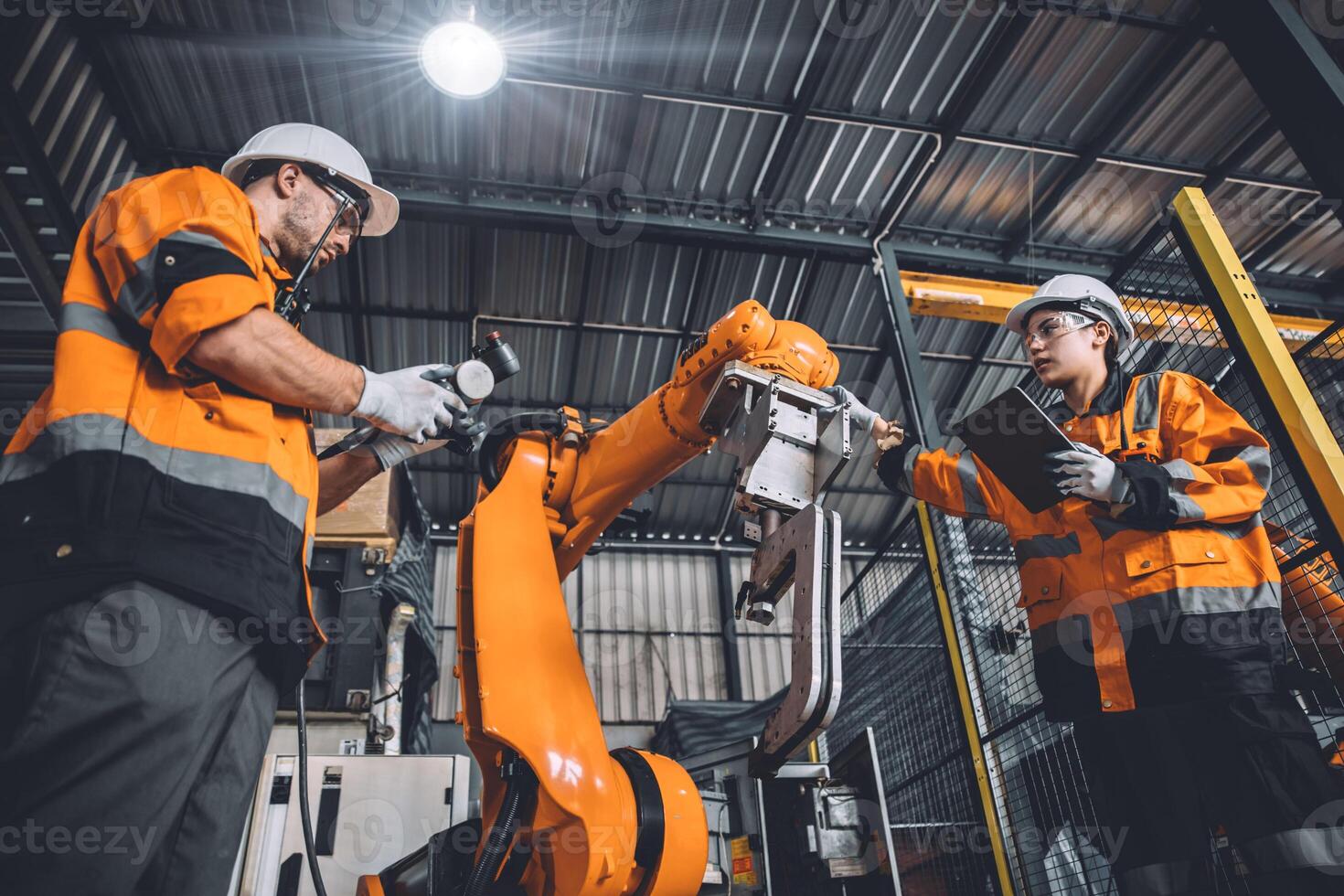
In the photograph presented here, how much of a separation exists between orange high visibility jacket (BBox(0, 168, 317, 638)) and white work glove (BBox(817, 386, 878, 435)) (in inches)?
51.8

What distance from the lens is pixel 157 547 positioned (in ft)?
4.55

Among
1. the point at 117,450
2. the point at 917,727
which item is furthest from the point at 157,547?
the point at 917,727

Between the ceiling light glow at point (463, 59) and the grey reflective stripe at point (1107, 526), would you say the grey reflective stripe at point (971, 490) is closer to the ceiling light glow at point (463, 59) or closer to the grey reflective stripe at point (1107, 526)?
the grey reflective stripe at point (1107, 526)

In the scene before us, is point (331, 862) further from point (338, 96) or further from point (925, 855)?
point (338, 96)

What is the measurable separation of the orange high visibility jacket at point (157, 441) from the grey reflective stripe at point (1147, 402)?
2.50 m

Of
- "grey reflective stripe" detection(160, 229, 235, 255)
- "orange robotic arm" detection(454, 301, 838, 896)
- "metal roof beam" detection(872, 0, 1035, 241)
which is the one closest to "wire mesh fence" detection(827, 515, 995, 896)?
"orange robotic arm" detection(454, 301, 838, 896)

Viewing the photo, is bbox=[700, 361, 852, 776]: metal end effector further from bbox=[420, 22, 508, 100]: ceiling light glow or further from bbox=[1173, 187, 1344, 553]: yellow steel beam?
bbox=[420, 22, 508, 100]: ceiling light glow

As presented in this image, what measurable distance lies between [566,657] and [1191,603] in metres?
1.76

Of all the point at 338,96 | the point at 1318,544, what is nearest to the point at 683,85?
the point at 338,96

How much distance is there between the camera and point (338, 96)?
239 inches

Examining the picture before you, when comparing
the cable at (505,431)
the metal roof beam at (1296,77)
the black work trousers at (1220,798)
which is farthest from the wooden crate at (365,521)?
the metal roof beam at (1296,77)

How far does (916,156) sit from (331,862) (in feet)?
21.6

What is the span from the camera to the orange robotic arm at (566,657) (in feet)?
6.59

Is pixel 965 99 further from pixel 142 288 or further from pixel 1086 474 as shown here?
pixel 142 288
